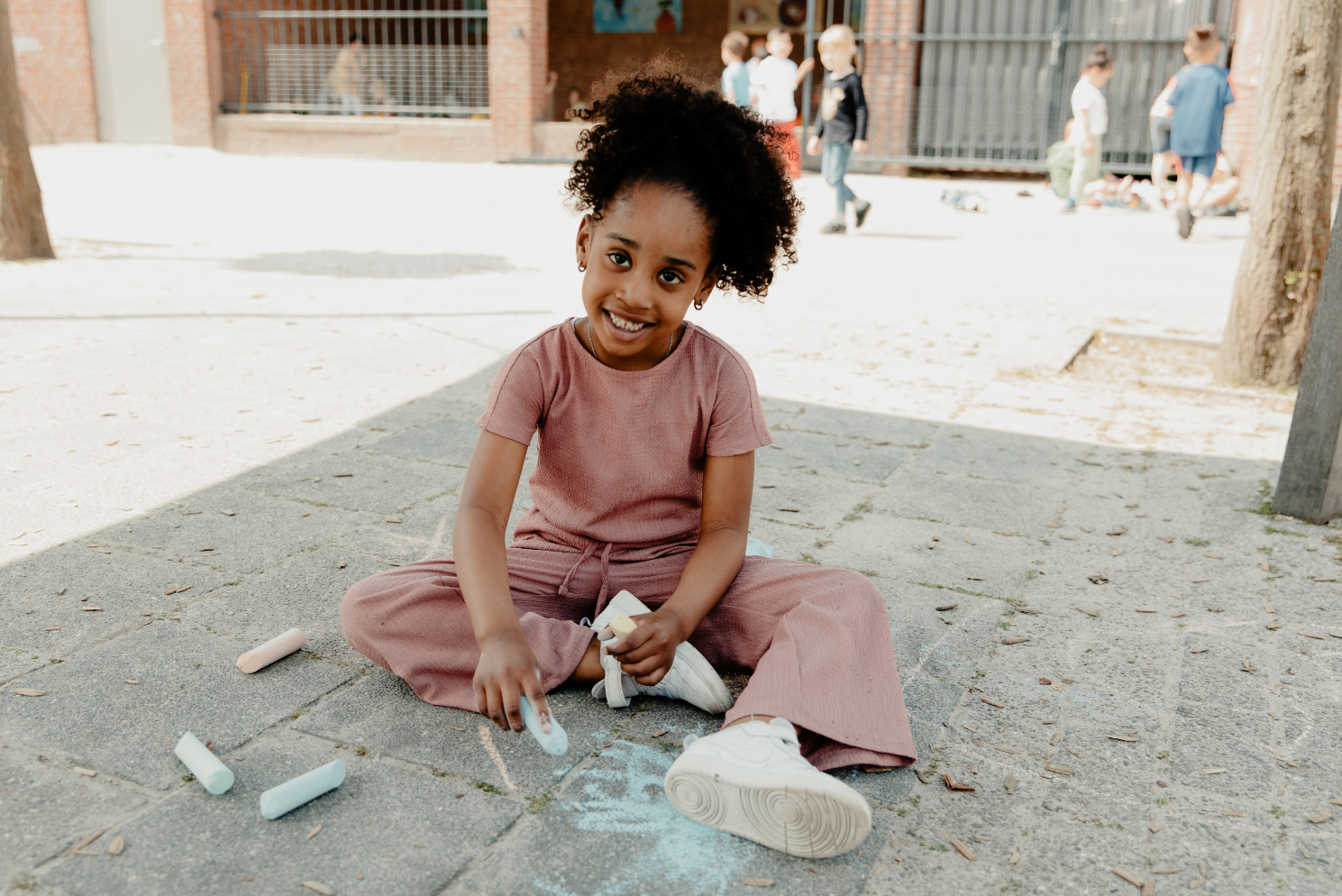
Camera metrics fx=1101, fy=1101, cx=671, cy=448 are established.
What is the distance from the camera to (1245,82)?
13148mm

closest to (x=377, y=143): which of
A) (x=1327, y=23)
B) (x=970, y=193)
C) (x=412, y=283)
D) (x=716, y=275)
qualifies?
(x=970, y=193)

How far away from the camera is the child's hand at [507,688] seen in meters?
1.84

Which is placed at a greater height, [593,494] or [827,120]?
[827,120]

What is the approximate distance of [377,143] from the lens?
18.4m

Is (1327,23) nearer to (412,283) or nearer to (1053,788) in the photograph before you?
(1053,788)

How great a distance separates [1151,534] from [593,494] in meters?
1.93

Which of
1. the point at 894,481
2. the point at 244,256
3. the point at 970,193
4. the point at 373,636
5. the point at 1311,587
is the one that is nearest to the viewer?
the point at 373,636

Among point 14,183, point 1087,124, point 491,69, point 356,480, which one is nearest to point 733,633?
point 356,480

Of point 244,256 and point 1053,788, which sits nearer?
point 1053,788

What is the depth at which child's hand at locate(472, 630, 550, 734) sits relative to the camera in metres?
1.84

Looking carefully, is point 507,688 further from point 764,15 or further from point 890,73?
point 764,15

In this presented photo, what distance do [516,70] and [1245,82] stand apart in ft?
33.8

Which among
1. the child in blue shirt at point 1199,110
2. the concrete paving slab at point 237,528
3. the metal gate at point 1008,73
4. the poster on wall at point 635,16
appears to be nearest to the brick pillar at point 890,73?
the metal gate at point 1008,73

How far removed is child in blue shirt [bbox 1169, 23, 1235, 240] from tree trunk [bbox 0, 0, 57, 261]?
9703 millimetres
